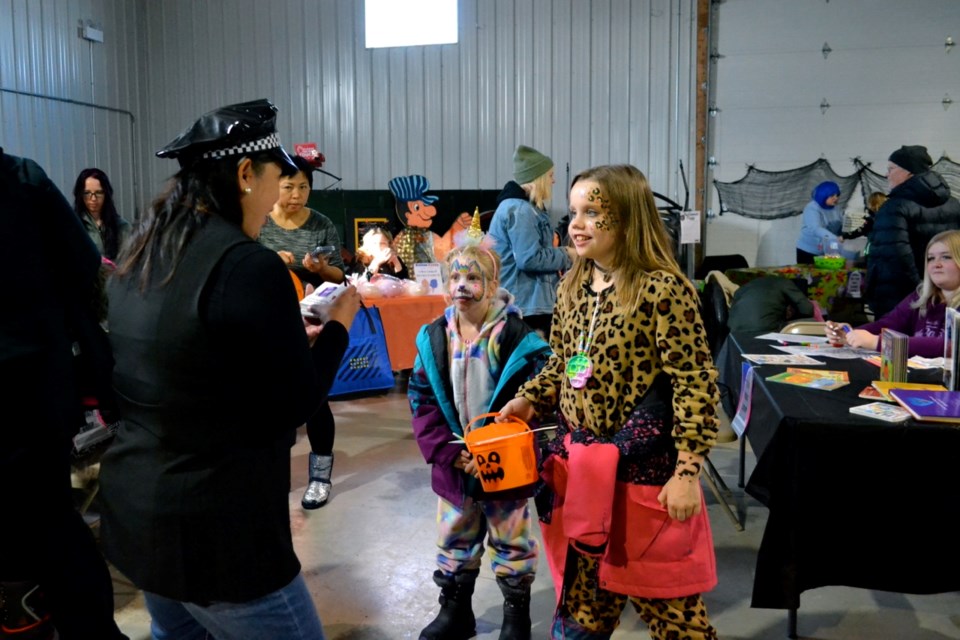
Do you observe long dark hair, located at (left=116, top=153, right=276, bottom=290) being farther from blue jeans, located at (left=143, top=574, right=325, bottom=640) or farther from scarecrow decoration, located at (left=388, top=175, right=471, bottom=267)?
scarecrow decoration, located at (left=388, top=175, right=471, bottom=267)

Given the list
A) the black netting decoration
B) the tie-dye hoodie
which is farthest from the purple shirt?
the black netting decoration

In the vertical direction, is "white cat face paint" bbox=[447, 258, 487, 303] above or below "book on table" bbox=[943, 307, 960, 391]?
above

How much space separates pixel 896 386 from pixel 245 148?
2256 mm

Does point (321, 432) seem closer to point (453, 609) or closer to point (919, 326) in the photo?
point (453, 609)

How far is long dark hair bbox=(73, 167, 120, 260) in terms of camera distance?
5.00 m

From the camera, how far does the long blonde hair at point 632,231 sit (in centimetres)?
185

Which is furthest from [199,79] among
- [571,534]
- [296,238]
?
[571,534]

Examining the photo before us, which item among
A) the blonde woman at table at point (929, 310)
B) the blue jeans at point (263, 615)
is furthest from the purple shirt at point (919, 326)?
the blue jeans at point (263, 615)

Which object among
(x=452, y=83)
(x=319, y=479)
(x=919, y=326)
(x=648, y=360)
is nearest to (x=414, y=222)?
(x=319, y=479)

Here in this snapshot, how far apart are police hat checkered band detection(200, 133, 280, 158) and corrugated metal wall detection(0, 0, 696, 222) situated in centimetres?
801

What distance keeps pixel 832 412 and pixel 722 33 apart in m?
7.62

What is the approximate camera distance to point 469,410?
8.10 ft

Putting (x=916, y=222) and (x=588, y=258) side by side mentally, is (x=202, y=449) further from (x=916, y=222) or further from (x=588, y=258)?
(x=916, y=222)

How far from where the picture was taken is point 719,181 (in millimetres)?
9172
